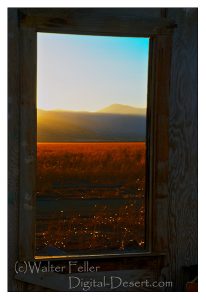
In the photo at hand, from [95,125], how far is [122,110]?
2.75ft

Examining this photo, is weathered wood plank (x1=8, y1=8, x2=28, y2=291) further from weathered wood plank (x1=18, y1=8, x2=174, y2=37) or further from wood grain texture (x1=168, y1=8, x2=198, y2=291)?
wood grain texture (x1=168, y1=8, x2=198, y2=291)

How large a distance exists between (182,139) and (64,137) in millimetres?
1817

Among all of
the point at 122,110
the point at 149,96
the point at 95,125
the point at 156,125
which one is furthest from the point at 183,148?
the point at 95,125

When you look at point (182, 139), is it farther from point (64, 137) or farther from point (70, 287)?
point (64, 137)

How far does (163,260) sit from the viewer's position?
4.12 metres

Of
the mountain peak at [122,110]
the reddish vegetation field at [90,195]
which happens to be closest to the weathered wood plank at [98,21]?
the mountain peak at [122,110]

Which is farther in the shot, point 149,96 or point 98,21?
point 149,96

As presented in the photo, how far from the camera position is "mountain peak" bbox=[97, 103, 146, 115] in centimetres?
464

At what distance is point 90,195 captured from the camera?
642cm

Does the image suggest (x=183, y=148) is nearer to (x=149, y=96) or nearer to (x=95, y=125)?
(x=149, y=96)

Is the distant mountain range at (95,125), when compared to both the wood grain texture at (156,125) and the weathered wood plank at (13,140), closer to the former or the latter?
the wood grain texture at (156,125)

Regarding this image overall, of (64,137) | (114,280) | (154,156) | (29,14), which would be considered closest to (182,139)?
(154,156)

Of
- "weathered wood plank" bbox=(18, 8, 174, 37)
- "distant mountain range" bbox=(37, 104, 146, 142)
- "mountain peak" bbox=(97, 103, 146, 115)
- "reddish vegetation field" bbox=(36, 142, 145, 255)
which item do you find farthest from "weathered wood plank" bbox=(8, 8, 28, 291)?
"mountain peak" bbox=(97, 103, 146, 115)

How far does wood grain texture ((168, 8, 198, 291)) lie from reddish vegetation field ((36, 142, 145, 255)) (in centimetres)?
33
